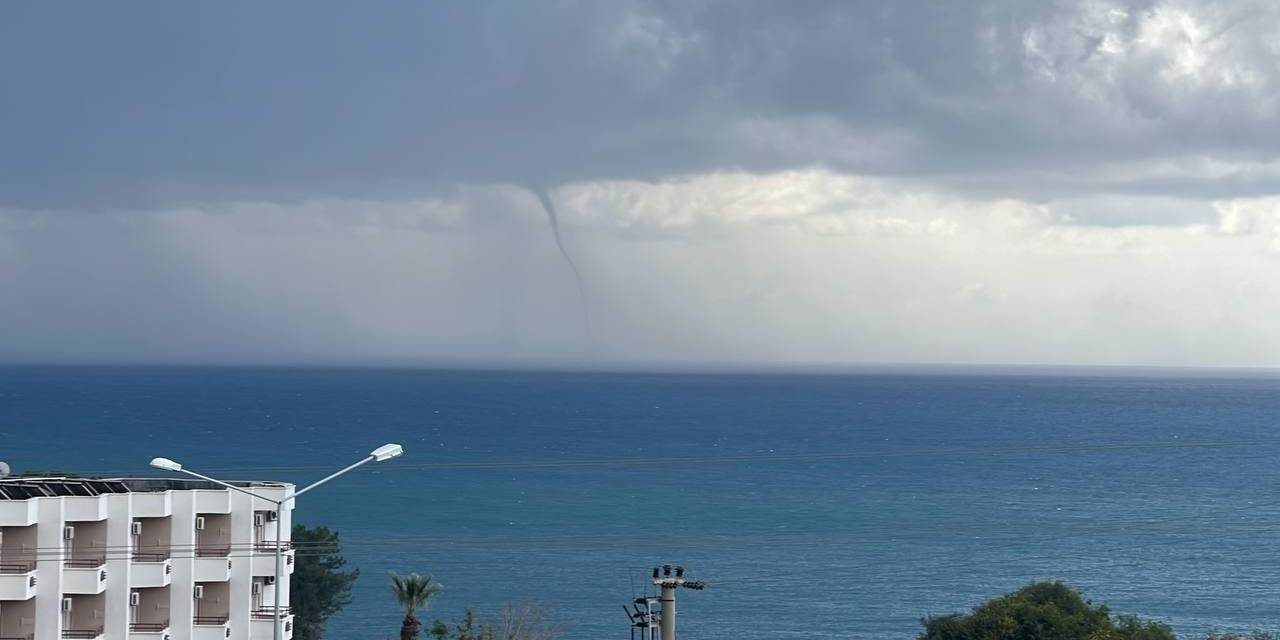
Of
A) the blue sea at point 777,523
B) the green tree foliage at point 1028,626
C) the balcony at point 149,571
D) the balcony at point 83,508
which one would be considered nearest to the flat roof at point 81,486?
the balcony at point 83,508

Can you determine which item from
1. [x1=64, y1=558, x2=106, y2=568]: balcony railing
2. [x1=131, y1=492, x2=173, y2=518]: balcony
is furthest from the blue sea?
[x1=64, y1=558, x2=106, y2=568]: balcony railing

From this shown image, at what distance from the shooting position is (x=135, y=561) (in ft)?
111

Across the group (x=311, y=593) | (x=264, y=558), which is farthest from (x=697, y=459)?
(x=264, y=558)

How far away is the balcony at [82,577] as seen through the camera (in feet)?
106

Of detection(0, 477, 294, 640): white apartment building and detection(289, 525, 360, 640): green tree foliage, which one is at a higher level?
detection(0, 477, 294, 640): white apartment building

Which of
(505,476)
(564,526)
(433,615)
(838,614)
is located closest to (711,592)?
(838,614)

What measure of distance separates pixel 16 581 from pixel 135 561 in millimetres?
3246

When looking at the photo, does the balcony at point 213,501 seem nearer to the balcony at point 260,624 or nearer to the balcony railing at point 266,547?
the balcony railing at point 266,547

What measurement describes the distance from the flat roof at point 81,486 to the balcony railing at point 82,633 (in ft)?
10.8

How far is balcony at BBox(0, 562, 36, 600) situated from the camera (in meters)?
31.1

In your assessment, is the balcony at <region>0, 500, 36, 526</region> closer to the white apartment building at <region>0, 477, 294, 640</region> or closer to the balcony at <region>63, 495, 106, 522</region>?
the white apartment building at <region>0, 477, 294, 640</region>

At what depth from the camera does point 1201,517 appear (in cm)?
12438

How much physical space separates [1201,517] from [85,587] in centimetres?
11359

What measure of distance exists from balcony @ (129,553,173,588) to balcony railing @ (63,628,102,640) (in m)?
1.39
